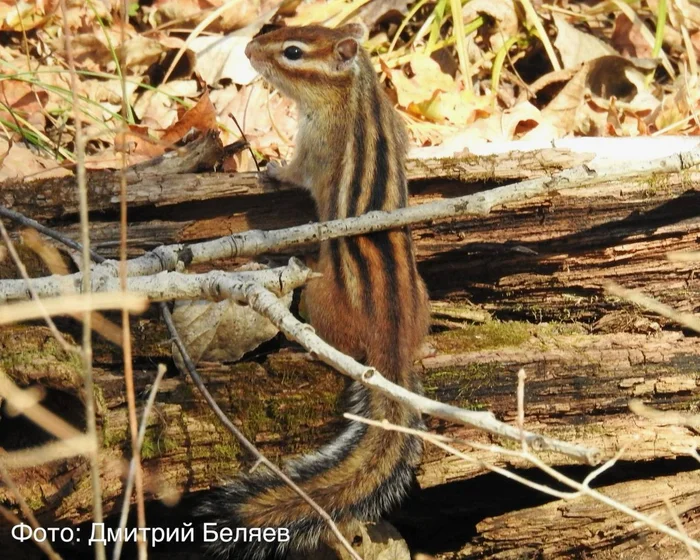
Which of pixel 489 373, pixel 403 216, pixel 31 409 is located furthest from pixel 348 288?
pixel 31 409

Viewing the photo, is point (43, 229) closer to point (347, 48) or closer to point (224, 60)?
point (347, 48)

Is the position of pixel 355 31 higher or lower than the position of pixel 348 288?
higher

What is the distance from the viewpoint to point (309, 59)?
17.9 feet

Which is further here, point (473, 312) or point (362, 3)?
point (362, 3)

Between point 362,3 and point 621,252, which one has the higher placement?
point 362,3

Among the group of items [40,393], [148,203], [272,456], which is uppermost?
[148,203]

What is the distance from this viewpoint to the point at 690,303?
4852 millimetres

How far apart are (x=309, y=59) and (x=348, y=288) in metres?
1.74

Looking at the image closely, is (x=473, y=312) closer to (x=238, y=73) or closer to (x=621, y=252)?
(x=621, y=252)

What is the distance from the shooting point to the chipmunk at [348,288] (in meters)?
3.86

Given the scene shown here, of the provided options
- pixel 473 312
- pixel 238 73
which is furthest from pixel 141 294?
pixel 238 73

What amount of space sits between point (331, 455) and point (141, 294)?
1.11 meters

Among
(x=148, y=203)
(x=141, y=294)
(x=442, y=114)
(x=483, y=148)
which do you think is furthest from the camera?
(x=442, y=114)

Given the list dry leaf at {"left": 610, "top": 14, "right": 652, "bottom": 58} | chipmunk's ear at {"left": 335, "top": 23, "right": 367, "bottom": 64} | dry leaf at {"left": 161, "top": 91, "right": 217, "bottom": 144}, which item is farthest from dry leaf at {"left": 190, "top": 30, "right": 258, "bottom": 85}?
dry leaf at {"left": 610, "top": 14, "right": 652, "bottom": 58}
